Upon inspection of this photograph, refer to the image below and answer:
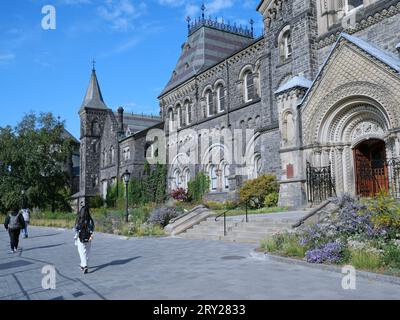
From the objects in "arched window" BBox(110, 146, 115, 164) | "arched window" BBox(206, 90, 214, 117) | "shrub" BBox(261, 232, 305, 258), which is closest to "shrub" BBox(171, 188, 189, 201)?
"arched window" BBox(206, 90, 214, 117)

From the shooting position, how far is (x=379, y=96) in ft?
50.0

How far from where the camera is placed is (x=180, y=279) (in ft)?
25.5

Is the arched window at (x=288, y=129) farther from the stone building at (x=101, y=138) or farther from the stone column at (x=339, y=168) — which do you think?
the stone building at (x=101, y=138)

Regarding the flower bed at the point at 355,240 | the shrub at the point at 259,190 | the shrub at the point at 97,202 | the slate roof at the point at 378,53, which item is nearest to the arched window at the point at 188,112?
the shrub at the point at 259,190

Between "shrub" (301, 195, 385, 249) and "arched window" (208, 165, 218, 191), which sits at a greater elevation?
"arched window" (208, 165, 218, 191)

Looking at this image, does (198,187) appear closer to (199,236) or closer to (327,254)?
(199,236)

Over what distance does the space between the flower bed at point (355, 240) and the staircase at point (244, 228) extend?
203 cm

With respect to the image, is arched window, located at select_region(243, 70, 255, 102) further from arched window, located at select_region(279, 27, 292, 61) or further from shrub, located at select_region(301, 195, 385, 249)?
shrub, located at select_region(301, 195, 385, 249)

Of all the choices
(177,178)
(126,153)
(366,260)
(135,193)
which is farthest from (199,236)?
(126,153)

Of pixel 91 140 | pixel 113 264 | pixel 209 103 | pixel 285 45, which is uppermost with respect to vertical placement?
pixel 285 45

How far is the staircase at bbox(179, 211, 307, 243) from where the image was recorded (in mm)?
13688

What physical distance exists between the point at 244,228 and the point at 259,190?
758 centimetres

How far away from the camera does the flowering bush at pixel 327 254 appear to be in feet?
28.1
